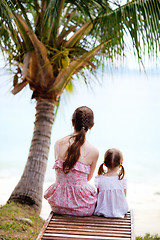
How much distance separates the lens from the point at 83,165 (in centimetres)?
362

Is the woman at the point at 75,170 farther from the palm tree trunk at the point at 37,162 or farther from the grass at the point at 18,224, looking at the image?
the palm tree trunk at the point at 37,162

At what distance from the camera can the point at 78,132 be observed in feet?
12.0

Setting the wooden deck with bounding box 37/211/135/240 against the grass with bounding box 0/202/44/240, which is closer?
the wooden deck with bounding box 37/211/135/240

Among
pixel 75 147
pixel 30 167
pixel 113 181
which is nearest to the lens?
pixel 75 147

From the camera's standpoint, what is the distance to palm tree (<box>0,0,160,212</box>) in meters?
5.83

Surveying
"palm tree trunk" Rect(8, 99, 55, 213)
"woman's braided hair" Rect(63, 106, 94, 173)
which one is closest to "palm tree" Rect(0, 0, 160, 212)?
"palm tree trunk" Rect(8, 99, 55, 213)

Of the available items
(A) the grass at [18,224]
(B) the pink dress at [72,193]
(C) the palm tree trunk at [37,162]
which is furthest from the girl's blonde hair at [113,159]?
(C) the palm tree trunk at [37,162]

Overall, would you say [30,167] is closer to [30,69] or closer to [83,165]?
[30,69]

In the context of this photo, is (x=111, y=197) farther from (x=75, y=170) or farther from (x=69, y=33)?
Result: (x=69, y=33)

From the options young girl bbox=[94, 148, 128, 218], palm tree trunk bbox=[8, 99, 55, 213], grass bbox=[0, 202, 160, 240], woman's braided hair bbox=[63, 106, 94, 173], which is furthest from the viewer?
palm tree trunk bbox=[8, 99, 55, 213]

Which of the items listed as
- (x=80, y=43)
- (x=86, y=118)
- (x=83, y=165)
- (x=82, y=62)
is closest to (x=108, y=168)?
(x=83, y=165)

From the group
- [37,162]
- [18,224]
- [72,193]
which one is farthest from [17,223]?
[72,193]

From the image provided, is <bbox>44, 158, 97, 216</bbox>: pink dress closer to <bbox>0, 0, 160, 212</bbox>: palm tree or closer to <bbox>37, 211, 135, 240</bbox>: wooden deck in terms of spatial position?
<bbox>37, 211, 135, 240</bbox>: wooden deck

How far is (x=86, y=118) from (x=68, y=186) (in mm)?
847
